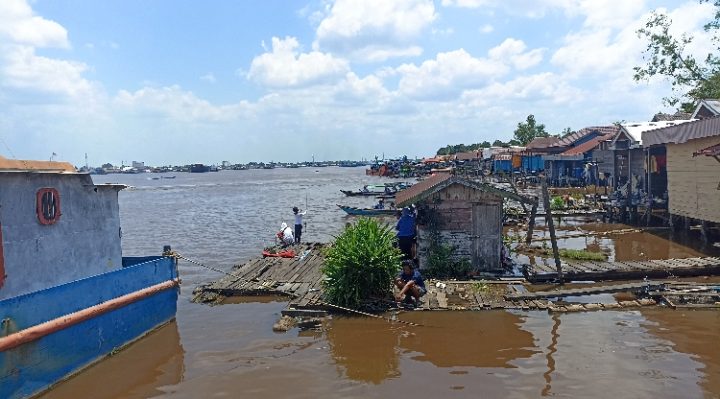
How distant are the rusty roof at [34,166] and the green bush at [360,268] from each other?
5.86 m

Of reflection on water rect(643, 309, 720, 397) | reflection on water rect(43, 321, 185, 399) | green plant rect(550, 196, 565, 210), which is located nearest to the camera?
reflection on water rect(643, 309, 720, 397)

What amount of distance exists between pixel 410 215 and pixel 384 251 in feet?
10.5

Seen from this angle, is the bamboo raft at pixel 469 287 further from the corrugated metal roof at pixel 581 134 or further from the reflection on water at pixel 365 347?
the corrugated metal roof at pixel 581 134

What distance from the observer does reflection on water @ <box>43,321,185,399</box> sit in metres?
9.31

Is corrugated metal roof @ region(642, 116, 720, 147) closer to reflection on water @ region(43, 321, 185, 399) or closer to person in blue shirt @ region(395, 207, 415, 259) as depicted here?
person in blue shirt @ region(395, 207, 415, 259)

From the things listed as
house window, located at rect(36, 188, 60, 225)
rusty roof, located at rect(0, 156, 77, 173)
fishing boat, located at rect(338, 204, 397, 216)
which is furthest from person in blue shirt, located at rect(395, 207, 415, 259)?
fishing boat, located at rect(338, 204, 397, 216)

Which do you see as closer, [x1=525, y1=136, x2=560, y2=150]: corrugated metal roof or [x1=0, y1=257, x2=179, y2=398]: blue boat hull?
[x1=0, y1=257, x2=179, y2=398]: blue boat hull

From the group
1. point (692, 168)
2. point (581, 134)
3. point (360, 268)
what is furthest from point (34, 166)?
point (581, 134)

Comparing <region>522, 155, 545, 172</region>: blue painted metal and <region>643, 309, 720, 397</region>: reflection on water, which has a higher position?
<region>522, 155, 545, 172</region>: blue painted metal

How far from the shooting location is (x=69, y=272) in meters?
11.1

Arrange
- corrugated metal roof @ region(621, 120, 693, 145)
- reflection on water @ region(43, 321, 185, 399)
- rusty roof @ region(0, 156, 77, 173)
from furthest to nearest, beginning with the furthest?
corrugated metal roof @ region(621, 120, 693, 145) → rusty roof @ region(0, 156, 77, 173) → reflection on water @ region(43, 321, 185, 399)

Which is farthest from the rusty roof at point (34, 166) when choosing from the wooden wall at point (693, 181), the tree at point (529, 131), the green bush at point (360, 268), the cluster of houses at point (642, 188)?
the tree at point (529, 131)

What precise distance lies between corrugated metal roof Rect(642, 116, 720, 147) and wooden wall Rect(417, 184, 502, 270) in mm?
9245

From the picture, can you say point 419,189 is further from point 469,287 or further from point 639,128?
point 639,128
